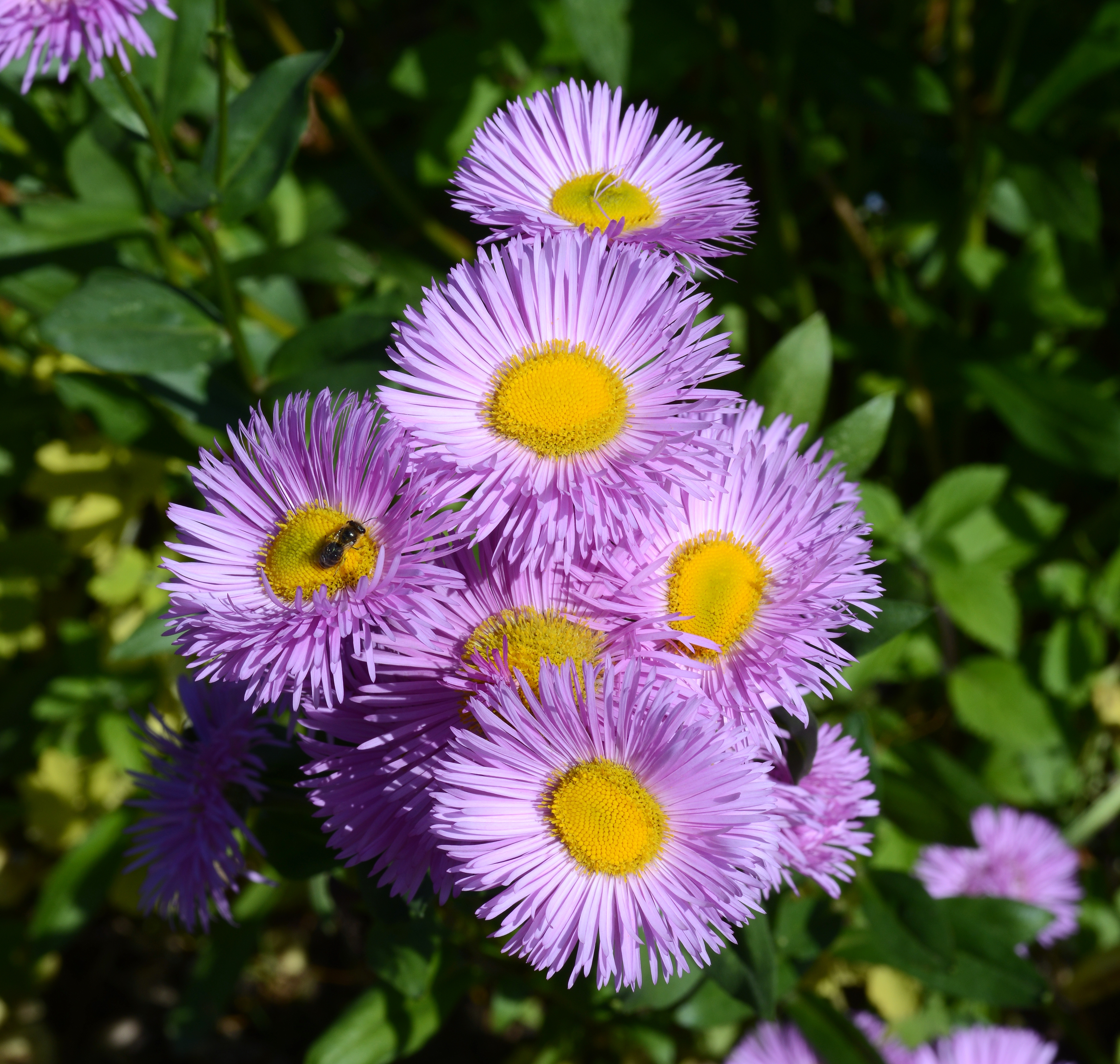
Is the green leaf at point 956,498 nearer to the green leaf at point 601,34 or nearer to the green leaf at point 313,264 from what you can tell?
the green leaf at point 601,34

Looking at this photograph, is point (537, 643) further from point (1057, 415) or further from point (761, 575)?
point (1057, 415)

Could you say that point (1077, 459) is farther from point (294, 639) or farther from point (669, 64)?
point (294, 639)

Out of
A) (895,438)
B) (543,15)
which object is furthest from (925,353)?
(543,15)

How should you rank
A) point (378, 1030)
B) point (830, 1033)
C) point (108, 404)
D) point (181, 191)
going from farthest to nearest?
point (108, 404) < point (830, 1033) < point (378, 1030) < point (181, 191)

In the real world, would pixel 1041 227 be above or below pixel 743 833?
above

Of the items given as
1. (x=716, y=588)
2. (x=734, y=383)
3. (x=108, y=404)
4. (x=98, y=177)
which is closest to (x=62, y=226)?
(x=98, y=177)

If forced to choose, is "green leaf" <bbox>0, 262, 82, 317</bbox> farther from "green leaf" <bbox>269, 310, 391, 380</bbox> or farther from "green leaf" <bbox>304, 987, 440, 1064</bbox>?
"green leaf" <bbox>304, 987, 440, 1064</bbox>
